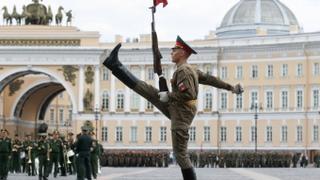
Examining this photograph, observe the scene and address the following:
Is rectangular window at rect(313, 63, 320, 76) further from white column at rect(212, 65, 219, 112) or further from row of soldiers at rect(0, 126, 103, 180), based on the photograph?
row of soldiers at rect(0, 126, 103, 180)

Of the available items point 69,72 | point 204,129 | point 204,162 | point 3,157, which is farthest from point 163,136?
point 3,157

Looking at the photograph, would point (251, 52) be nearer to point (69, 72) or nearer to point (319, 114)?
point (319, 114)

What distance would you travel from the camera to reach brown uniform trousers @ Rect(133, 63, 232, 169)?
41.3 ft

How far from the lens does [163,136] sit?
285ft

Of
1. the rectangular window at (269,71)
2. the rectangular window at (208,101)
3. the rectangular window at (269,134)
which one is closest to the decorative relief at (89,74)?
the rectangular window at (208,101)

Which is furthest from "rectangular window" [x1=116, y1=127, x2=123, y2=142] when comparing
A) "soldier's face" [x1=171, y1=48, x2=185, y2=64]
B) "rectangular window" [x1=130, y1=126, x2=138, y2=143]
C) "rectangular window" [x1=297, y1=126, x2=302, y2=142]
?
"soldier's face" [x1=171, y1=48, x2=185, y2=64]

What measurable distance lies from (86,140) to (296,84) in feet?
196

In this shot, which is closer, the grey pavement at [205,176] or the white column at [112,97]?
the grey pavement at [205,176]

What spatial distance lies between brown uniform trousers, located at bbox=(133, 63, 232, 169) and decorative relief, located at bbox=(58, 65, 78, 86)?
74836 millimetres

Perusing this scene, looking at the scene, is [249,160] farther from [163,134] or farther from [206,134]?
[163,134]

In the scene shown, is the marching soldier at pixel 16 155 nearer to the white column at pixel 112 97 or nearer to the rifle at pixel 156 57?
the rifle at pixel 156 57

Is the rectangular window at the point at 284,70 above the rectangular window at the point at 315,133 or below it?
above

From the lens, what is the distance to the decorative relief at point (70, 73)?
87312 mm

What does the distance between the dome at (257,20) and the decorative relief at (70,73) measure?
16884 millimetres
